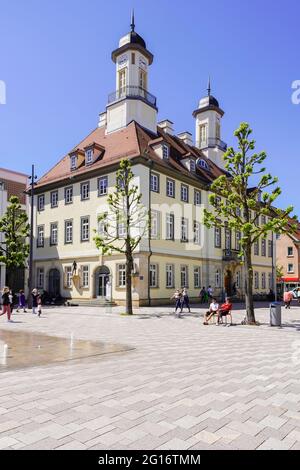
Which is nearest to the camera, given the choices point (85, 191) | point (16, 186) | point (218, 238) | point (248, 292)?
point (248, 292)

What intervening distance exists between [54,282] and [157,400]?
3232 cm

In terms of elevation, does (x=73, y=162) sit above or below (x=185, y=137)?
below

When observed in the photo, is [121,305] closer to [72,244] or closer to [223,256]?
[72,244]

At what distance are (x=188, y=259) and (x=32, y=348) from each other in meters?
25.5

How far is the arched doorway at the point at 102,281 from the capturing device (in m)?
32.5

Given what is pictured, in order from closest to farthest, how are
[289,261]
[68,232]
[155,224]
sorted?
[155,224], [68,232], [289,261]

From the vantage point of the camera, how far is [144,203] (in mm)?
30906

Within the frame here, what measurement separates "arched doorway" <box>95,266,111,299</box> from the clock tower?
1337cm

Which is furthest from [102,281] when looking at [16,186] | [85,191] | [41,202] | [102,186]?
[16,186]

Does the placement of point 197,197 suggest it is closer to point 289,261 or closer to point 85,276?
A: point 85,276

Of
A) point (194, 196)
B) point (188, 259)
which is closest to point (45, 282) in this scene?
point (188, 259)

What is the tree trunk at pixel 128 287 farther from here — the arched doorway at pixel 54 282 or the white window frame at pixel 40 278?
the white window frame at pixel 40 278

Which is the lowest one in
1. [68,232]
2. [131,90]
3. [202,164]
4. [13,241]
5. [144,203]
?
[13,241]

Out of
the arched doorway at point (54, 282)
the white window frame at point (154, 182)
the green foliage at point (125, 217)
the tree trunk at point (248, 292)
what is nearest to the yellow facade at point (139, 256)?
the arched doorway at point (54, 282)
